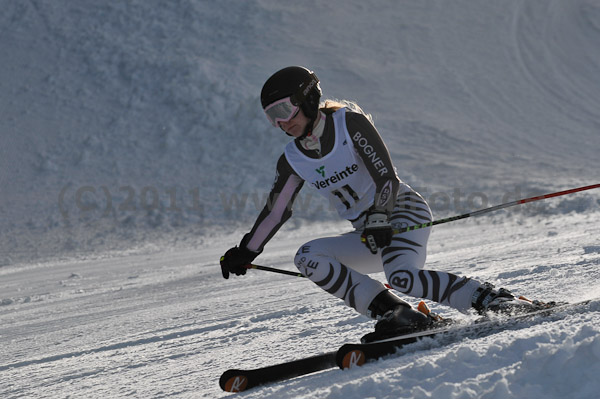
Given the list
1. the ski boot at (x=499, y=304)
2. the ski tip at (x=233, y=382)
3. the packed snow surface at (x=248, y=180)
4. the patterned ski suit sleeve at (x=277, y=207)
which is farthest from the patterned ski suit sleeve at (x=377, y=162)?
the ski tip at (x=233, y=382)

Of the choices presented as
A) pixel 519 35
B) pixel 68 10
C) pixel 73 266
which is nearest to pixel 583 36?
pixel 519 35

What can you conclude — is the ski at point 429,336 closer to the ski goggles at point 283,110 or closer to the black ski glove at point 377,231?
the black ski glove at point 377,231

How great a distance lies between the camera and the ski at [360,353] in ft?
10.6

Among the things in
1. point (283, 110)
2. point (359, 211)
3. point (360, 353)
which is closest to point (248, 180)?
point (359, 211)

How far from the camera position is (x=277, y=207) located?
392 centimetres

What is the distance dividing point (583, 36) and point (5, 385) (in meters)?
21.7

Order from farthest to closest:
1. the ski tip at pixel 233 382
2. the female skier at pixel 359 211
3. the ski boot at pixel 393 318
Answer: the female skier at pixel 359 211, the ski boot at pixel 393 318, the ski tip at pixel 233 382

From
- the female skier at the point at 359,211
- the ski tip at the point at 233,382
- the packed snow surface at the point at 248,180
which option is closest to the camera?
the ski tip at the point at 233,382

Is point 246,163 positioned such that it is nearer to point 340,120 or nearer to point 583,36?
point 340,120

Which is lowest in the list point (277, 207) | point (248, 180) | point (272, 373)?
point (272, 373)

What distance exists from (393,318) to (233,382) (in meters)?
0.85

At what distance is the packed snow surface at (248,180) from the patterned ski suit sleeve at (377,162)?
0.80 m

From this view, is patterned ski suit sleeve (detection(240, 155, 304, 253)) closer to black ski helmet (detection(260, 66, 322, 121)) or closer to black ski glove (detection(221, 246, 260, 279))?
black ski glove (detection(221, 246, 260, 279))

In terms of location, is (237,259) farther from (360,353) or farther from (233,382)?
(360,353)
